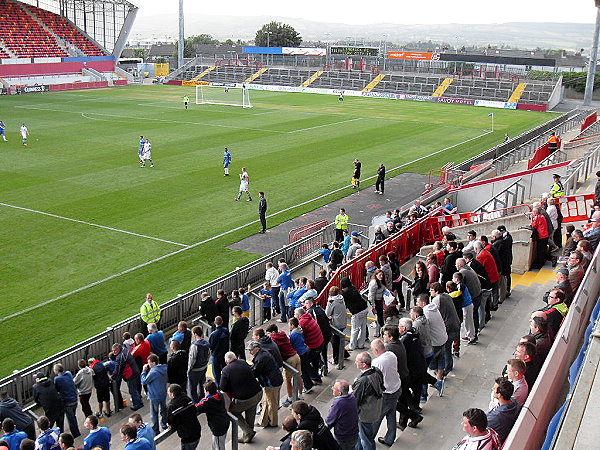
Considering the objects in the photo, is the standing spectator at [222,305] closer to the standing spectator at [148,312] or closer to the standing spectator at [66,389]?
the standing spectator at [148,312]

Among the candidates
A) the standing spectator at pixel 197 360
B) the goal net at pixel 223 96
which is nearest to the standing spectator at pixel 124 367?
the standing spectator at pixel 197 360

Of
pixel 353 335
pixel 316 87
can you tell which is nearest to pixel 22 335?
pixel 353 335

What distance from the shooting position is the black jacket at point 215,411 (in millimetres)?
8570

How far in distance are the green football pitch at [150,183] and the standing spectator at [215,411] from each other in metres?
7.39

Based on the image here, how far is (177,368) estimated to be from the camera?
10672 mm

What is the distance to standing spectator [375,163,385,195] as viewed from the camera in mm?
29406

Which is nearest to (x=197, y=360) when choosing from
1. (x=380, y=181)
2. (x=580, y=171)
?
(x=580, y=171)

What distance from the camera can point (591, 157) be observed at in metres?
24.8

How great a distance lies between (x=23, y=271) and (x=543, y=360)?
638 inches

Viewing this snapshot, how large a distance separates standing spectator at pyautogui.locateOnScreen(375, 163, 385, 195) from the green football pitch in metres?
1.61

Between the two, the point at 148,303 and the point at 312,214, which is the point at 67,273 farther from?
the point at 312,214

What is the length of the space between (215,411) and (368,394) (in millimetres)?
2071

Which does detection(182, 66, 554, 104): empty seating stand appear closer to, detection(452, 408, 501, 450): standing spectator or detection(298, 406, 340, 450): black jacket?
detection(298, 406, 340, 450): black jacket

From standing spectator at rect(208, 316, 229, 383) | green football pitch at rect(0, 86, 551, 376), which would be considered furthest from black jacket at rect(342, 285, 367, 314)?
green football pitch at rect(0, 86, 551, 376)
